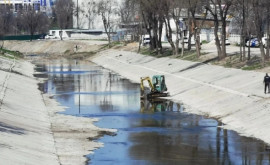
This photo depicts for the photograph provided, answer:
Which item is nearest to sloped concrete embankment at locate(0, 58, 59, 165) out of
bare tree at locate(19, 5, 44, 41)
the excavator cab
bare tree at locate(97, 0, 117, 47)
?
the excavator cab

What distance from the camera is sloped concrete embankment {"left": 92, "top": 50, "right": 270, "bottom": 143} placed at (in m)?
37.2

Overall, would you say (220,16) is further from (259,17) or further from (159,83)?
(159,83)

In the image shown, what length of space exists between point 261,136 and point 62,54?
117 m

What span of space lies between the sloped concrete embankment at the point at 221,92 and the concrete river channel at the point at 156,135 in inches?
41.2

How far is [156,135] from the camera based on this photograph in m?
35.5

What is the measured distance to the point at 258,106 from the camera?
39.7m

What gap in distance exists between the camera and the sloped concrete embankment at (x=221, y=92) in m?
37.2

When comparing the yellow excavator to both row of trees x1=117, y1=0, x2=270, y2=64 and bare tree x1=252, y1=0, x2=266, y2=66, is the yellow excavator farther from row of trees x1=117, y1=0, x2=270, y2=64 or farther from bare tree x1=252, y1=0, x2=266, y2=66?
row of trees x1=117, y1=0, x2=270, y2=64

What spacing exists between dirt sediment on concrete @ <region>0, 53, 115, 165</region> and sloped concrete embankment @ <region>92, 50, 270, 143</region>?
25.0ft

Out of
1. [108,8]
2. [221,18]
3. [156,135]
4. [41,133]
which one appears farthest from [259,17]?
[108,8]

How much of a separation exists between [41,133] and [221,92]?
730 inches

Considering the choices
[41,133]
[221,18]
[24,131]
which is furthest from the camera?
[221,18]

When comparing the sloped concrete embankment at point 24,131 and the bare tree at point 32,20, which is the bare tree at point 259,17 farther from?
the bare tree at point 32,20

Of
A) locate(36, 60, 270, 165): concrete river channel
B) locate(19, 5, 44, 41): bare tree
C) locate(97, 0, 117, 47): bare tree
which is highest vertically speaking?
locate(97, 0, 117, 47): bare tree
